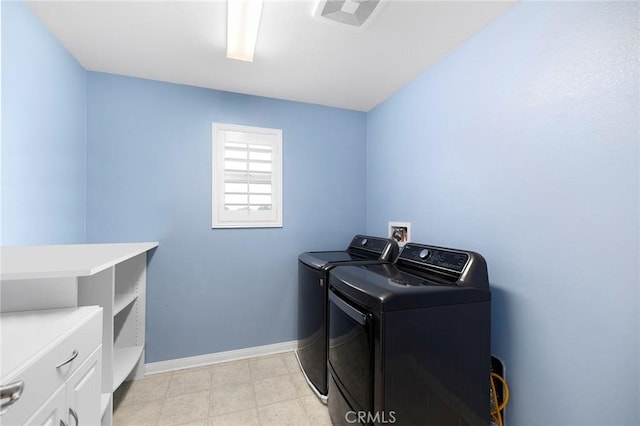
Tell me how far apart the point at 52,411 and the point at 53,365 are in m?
0.14

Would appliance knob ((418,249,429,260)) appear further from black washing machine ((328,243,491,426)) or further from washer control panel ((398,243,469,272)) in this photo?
black washing machine ((328,243,491,426))

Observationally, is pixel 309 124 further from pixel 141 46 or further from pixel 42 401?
pixel 42 401

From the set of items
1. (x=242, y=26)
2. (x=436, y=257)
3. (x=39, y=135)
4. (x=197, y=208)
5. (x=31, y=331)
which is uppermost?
(x=242, y=26)

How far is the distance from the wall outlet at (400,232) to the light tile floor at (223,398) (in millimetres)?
1310

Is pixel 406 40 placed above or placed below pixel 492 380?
above

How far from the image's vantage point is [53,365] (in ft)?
2.39

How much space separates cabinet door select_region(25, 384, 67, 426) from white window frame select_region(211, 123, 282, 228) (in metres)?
1.47

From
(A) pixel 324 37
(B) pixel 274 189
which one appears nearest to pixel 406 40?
(A) pixel 324 37

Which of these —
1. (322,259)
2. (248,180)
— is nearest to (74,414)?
(322,259)

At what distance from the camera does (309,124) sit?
2471 millimetres

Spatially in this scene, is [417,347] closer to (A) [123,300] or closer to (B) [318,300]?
(B) [318,300]

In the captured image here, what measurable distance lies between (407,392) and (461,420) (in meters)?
0.34

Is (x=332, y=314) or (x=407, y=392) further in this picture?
(x=332, y=314)

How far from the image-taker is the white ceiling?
1.34 m
